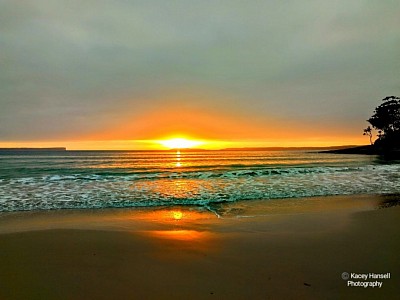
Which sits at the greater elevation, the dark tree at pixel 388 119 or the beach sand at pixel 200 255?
the dark tree at pixel 388 119

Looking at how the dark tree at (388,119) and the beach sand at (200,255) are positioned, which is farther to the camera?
the dark tree at (388,119)

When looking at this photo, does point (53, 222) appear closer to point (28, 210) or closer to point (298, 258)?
point (28, 210)

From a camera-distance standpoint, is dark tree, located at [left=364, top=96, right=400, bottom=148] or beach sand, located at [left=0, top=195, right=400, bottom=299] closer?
beach sand, located at [left=0, top=195, right=400, bottom=299]

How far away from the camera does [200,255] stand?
580cm

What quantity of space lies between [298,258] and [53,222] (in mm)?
7916

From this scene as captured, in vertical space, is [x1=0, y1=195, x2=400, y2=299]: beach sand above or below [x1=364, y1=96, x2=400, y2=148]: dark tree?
below

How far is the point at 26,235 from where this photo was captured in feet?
24.3

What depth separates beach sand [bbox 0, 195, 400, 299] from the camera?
4.26 m

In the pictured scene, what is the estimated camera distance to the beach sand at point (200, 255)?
4.26m

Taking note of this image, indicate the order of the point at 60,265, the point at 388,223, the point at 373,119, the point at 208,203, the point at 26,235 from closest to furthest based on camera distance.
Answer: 1. the point at 60,265
2. the point at 26,235
3. the point at 388,223
4. the point at 208,203
5. the point at 373,119

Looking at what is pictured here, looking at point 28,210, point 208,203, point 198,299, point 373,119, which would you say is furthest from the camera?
point 373,119

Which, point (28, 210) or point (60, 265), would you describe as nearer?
point (60, 265)

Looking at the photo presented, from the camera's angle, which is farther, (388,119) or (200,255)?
(388,119)

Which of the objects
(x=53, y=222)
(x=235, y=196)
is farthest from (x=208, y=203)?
(x=53, y=222)
